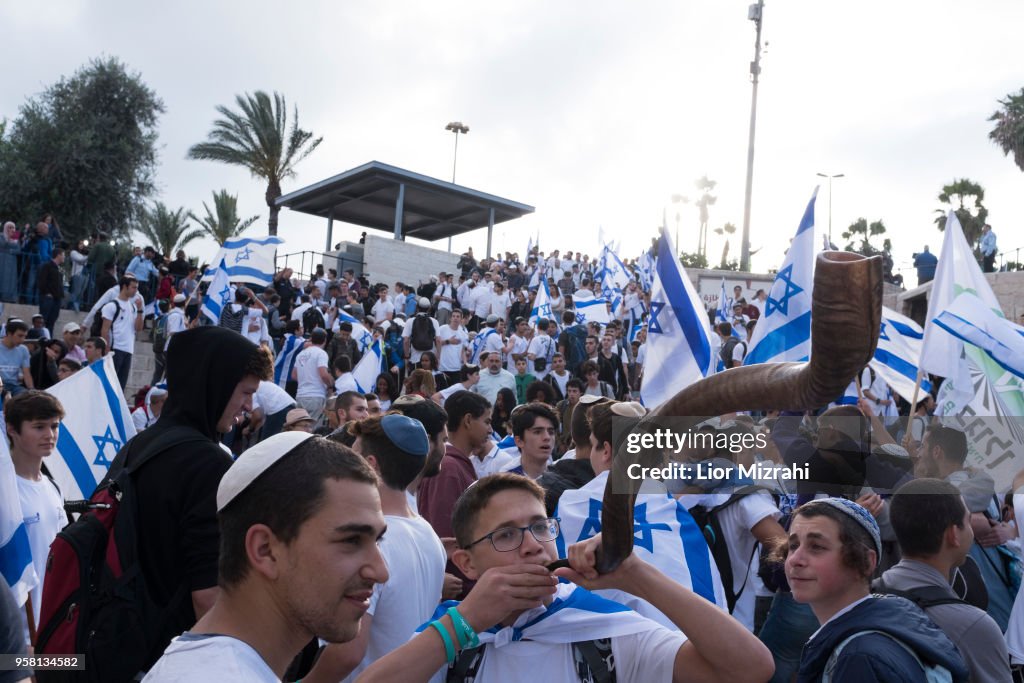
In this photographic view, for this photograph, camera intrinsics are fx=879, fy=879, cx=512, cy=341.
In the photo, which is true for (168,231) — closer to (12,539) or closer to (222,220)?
(222,220)

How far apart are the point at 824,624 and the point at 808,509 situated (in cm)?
44

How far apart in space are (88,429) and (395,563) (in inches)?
176

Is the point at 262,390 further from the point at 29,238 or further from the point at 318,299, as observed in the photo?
the point at 29,238

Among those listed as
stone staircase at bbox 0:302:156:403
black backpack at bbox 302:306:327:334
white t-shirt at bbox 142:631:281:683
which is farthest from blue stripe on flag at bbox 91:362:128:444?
stone staircase at bbox 0:302:156:403

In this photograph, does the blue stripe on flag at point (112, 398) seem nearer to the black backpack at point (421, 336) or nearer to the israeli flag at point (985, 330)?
the israeli flag at point (985, 330)

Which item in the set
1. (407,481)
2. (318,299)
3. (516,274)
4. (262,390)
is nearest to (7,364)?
(262,390)

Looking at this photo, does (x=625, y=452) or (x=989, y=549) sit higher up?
(x=625, y=452)

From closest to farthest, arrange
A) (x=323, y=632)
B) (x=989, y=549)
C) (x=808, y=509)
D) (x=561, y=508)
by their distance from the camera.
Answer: (x=323, y=632) → (x=808, y=509) → (x=561, y=508) → (x=989, y=549)

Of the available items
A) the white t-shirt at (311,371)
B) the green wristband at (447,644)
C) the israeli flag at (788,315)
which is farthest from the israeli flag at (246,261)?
the green wristband at (447,644)

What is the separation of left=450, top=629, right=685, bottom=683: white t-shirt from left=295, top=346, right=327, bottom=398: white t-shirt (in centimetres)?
957

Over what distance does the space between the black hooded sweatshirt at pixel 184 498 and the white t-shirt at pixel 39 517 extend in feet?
6.03

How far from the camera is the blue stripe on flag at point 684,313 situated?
718cm

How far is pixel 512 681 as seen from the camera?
2.58 m

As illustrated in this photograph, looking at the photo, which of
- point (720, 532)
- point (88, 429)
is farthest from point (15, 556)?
point (720, 532)
